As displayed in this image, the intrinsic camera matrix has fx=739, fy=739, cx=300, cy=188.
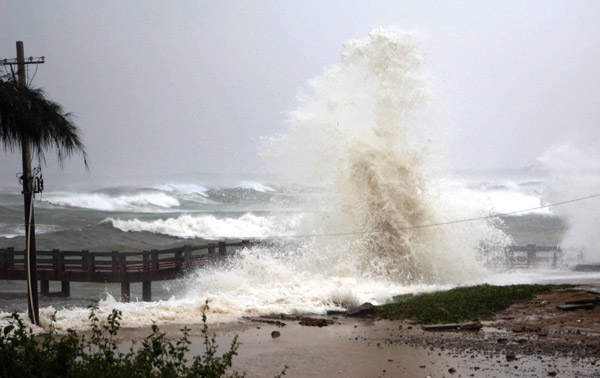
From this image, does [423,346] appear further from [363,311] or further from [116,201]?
[116,201]

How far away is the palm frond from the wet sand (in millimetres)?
4592

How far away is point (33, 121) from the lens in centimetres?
1417

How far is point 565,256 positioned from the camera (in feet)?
104

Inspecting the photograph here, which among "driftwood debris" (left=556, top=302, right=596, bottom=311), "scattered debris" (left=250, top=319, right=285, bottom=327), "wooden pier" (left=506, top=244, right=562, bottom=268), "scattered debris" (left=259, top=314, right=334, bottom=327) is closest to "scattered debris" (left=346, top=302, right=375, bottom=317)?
"scattered debris" (left=259, top=314, right=334, bottom=327)

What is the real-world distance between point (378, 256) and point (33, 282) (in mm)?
14534

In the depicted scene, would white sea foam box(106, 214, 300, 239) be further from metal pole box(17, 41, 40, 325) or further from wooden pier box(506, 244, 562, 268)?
metal pole box(17, 41, 40, 325)

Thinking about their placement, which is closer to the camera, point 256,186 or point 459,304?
point 459,304

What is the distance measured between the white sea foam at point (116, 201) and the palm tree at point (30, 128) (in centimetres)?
6819

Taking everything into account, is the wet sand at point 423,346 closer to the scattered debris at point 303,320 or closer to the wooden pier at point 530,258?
Answer: the scattered debris at point 303,320

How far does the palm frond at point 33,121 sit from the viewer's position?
13508mm

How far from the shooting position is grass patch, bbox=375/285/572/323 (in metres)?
17.8

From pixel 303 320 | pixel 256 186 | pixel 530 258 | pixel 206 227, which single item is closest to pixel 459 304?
pixel 303 320

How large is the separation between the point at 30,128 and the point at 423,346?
28.9ft

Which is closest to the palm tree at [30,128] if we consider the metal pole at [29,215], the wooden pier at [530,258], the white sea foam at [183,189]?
the metal pole at [29,215]
